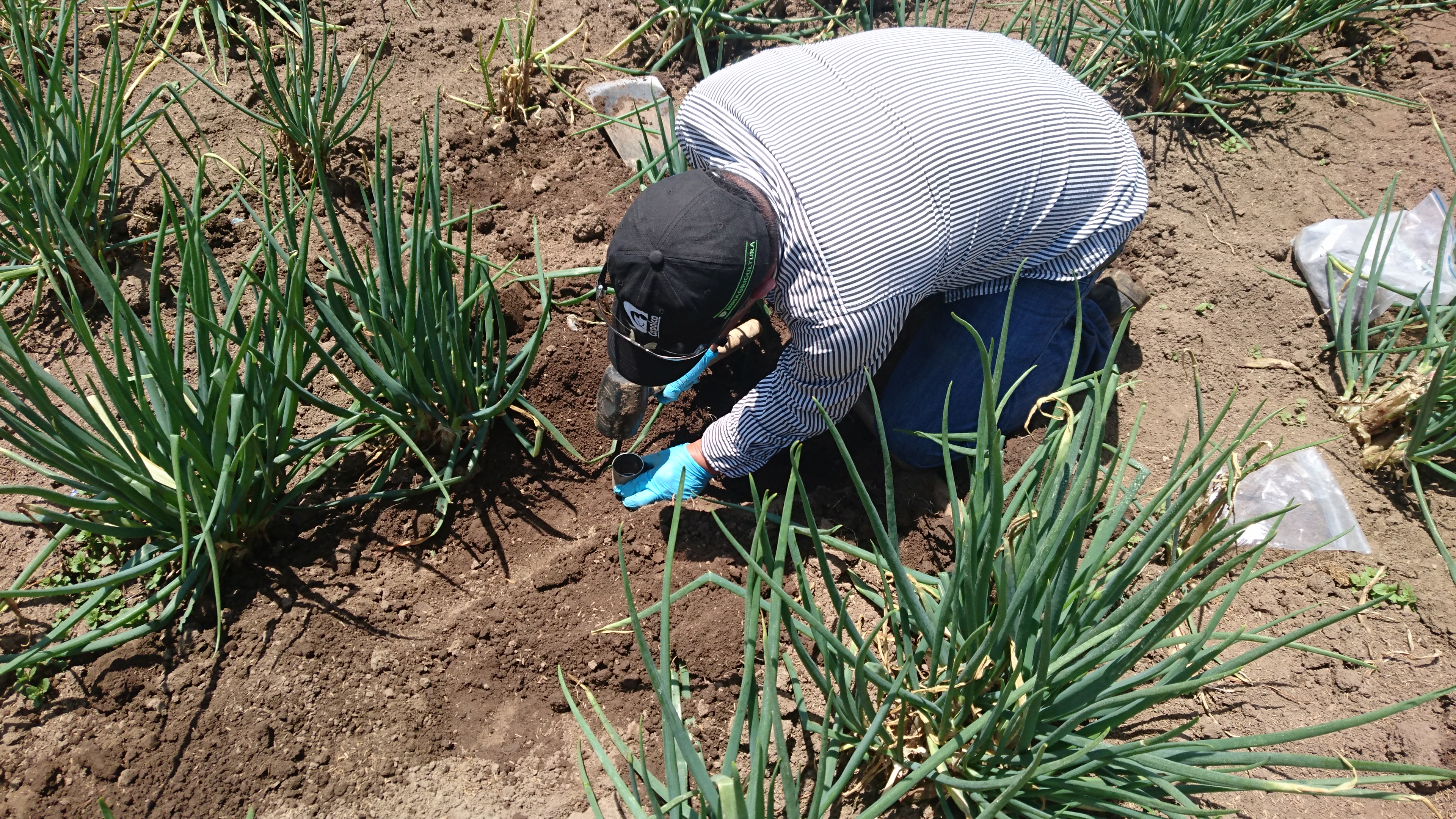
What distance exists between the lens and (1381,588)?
5.80ft

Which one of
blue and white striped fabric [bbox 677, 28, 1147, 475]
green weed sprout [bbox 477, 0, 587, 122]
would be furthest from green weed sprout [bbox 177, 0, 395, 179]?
blue and white striped fabric [bbox 677, 28, 1147, 475]

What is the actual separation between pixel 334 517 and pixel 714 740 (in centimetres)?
90

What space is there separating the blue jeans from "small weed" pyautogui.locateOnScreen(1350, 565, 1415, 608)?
27.4 inches

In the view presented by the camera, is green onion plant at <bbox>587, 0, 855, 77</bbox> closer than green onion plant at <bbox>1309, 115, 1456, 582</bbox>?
No

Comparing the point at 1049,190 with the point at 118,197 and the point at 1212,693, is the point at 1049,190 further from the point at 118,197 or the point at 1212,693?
the point at 118,197

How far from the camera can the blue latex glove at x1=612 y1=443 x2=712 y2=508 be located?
6.05 ft

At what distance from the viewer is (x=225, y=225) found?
7.04 ft

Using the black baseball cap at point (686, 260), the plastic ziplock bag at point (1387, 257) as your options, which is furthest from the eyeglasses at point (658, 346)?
the plastic ziplock bag at point (1387, 257)

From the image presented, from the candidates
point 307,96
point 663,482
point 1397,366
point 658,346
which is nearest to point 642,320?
point 658,346

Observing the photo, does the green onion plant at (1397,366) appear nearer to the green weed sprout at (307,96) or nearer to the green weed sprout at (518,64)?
the green weed sprout at (518,64)

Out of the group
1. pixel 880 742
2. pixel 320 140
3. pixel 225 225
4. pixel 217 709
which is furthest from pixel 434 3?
pixel 880 742

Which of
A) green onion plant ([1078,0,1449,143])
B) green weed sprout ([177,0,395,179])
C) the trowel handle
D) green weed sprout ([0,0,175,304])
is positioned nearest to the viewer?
green weed sprout ([0,0,175,304])

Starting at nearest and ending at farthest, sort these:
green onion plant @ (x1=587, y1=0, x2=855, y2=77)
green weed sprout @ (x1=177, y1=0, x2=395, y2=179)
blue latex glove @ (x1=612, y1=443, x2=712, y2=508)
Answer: blue latex glove @ (x1=612, y1=443, x2=712, y2=508), green weed sprout @ (x1=177, y1=0, x2=395, y2=179), green onion plant @ (x1=587, y1=0, x2=855, y2=77)

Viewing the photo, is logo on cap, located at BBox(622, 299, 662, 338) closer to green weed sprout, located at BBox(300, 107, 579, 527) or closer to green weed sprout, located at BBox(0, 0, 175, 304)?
green weed sprout, located at BBox(300, 107, 579, 527)
